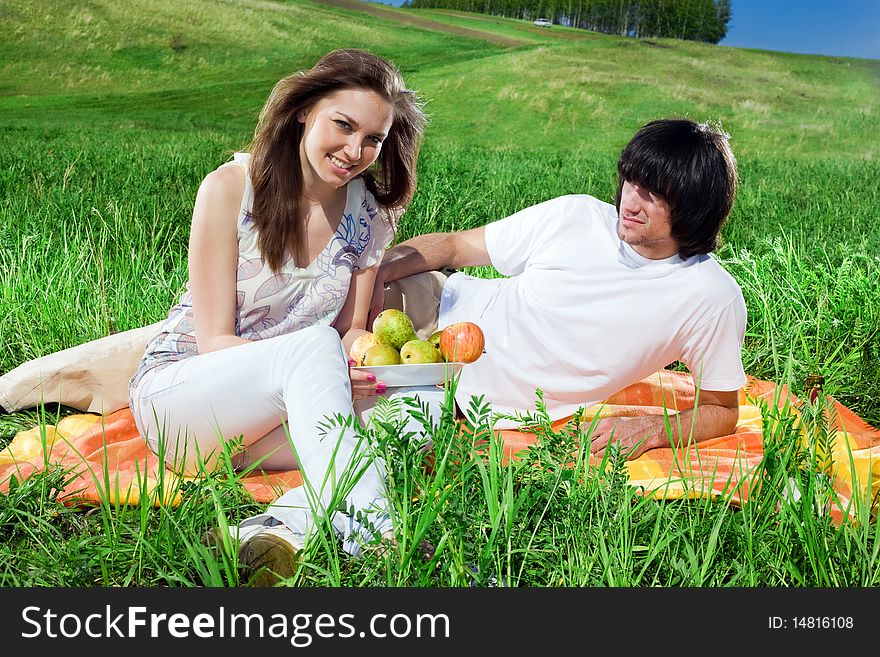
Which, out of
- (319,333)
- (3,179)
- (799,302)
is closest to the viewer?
(319,333)

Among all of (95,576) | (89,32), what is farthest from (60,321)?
(89,32)

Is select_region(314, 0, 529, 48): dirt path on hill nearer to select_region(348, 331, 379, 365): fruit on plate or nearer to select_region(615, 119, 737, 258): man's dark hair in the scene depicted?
select_region(615, 119, 737, 258): man's dark hair

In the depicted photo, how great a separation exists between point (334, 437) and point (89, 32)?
114ft

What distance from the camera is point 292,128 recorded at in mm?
3426

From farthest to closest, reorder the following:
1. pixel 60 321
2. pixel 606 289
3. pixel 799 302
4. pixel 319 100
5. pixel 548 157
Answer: pixel 548 157 < pixel 799 302 < pixel 60 321 < pixel 606 289 < pixel 319 100

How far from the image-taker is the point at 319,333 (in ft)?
9.49

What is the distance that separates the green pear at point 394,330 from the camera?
3.44 m

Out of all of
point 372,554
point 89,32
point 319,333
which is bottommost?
point 372,554

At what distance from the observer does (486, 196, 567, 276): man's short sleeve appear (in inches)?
151

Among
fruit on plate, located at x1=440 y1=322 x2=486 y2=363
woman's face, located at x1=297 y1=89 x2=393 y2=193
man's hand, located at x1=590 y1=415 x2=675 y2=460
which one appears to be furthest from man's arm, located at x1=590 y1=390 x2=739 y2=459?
woman's face, located at x1=297 y1=89 x2=393 y2=193

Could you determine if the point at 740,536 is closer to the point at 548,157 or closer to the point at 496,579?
the point at 496,579

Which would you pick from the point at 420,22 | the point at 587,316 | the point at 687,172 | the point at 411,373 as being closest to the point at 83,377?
the point at 411,373

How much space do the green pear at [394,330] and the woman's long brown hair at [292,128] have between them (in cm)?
42

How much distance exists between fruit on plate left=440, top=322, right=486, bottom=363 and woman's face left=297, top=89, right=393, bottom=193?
2.38 ft
